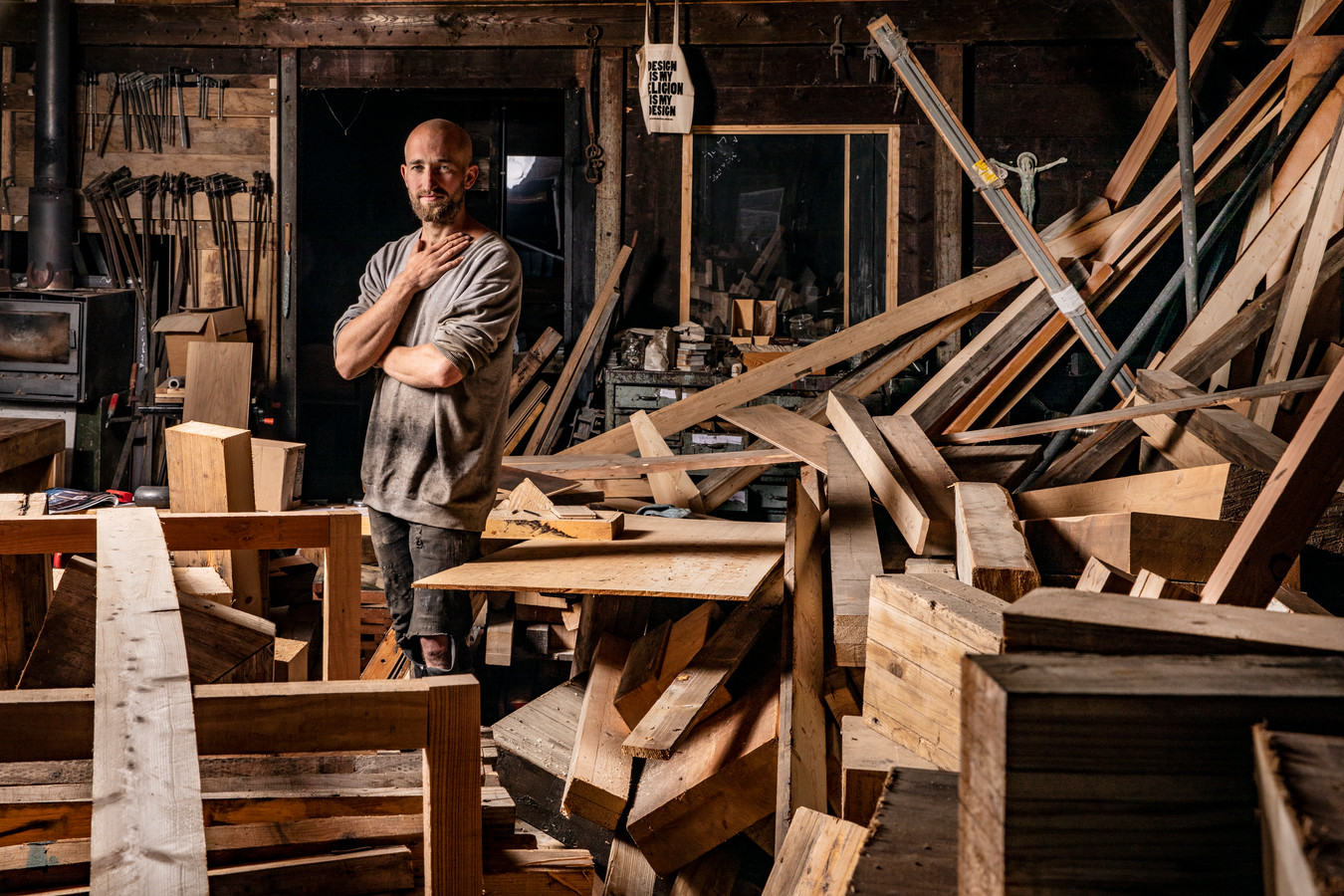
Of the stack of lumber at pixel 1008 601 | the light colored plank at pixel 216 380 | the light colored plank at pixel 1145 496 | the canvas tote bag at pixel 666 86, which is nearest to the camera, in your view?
the stack of lumber at pixel 1008 601

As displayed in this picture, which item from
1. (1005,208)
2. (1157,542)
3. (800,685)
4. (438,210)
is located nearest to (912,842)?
(1157,542)

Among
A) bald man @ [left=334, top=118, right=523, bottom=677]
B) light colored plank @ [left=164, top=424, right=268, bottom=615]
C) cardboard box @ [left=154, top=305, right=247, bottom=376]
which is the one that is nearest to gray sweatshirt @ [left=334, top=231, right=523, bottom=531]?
bald man @ [left=334, top=118, right=523, bottom=677]

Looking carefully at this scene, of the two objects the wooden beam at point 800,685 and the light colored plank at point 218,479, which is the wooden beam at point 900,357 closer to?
the wooden beam at point 800,685

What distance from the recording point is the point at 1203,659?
0.71m

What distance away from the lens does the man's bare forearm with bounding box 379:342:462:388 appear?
2.79 m

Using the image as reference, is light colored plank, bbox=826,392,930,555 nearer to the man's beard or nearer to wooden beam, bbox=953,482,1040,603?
wooden beam, bbox=953,482,1040,603

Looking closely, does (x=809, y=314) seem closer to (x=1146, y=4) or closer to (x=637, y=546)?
(x=1146, y=4)

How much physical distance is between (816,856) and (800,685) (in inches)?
50.3

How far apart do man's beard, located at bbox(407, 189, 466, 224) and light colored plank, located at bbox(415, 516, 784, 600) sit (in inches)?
40.0

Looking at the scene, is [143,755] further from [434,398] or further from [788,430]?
[788,430]

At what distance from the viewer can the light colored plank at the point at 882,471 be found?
2609 mm

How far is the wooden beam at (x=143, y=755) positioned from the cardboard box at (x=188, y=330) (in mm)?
5206

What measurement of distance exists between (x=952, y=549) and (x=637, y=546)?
98 centimetres

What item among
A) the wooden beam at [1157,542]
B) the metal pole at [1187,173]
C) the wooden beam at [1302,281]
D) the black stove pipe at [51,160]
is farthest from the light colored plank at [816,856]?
the black stove pipe at [51,160]
